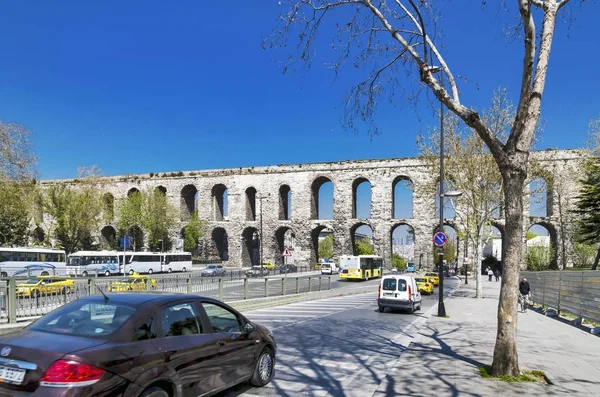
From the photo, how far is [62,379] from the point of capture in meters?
3.60

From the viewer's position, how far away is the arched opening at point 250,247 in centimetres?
6209

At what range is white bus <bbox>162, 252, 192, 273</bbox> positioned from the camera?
49750 millimetres

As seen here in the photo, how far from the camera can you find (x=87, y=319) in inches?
175

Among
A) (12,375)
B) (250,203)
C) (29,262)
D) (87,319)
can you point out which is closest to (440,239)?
(87,319)

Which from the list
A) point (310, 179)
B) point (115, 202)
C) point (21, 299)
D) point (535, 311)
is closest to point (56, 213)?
point (115, 202)

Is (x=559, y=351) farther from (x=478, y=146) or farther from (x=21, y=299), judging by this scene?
(x=478, y=146)

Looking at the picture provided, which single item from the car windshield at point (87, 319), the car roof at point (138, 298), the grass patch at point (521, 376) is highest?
the car roof at point (138, 298)

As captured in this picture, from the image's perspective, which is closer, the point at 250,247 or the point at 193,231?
the point at 193,231

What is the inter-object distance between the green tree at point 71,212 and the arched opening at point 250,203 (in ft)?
61.6

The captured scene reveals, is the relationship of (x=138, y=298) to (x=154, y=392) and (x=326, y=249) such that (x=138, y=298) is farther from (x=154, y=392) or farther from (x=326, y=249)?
(x=326, y=249)

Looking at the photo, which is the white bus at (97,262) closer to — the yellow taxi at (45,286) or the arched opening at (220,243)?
the arched opening at (220,243)

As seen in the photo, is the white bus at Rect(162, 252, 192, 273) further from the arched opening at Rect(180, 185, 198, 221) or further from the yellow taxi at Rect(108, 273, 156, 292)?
the yellow taxi at Rect(108, 273, 156, 292)

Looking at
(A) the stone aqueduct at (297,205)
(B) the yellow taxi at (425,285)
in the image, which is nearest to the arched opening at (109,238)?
(A) the stone aqueduct at (297,205)

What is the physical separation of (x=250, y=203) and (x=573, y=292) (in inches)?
2021
